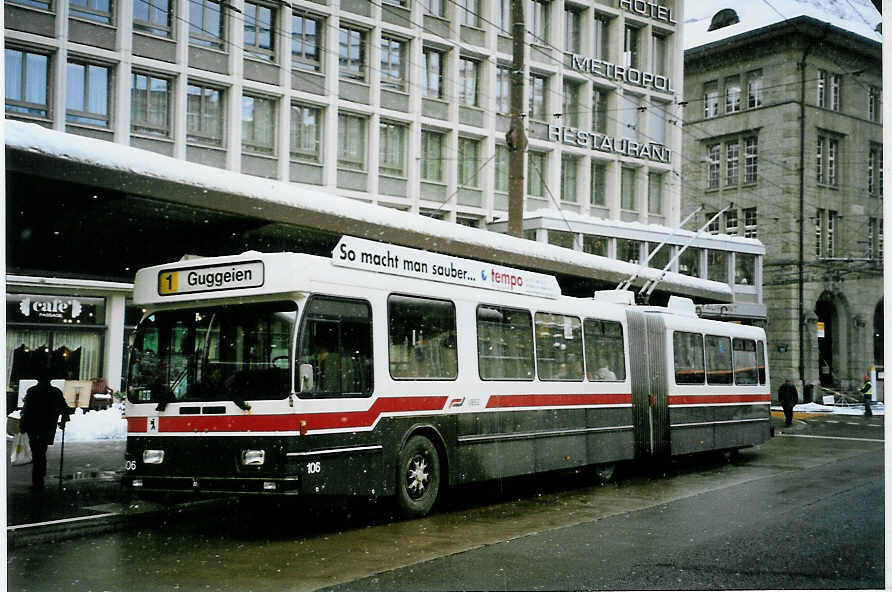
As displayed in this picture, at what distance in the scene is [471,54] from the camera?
653 inches

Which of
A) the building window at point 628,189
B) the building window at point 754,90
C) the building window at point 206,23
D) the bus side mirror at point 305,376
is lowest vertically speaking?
the bus side mirror at point 305,376

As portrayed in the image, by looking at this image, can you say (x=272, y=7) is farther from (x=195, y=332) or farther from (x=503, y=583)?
(x=503, y=583)

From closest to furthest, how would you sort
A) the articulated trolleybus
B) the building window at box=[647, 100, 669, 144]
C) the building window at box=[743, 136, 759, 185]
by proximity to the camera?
1. the articulated trolleybus
2. the building window at box=[647, 100, 669, 144]
3. the building window at box=[743, 136, 759, 185]

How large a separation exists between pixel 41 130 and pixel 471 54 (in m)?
7.42

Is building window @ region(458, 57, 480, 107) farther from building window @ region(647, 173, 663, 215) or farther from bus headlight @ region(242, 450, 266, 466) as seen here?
bus headlight @ region(242, 450, 266, 466)

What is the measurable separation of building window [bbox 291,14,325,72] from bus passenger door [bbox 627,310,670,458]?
6.26 metres

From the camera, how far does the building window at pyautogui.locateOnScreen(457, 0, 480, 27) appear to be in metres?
15.6

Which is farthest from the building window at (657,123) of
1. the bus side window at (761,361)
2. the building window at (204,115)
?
the building window at (204,115)

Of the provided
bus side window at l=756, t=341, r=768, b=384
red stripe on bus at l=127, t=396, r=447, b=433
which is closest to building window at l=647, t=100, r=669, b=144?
bus side window at l=756, t=341, r=768, b=384

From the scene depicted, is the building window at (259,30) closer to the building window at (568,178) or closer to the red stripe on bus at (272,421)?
the red stripe on bus at (272,421)

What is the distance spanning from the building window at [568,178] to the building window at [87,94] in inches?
327

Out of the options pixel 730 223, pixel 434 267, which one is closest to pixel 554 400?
pixel 434 267

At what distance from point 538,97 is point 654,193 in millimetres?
3535

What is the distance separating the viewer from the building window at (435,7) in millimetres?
15086
